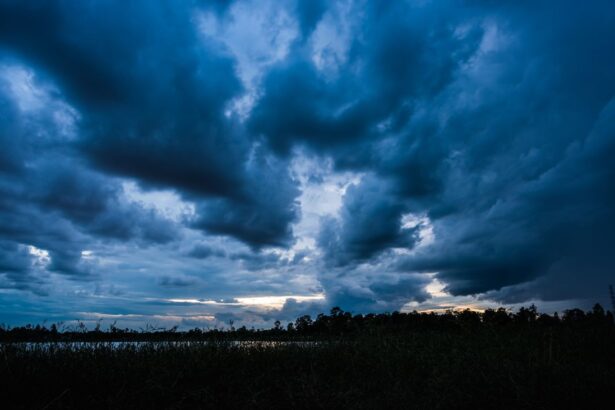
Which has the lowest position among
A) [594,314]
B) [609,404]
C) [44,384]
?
[609,404]

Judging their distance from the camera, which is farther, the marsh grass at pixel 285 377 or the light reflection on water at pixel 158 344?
the light reflection on water at pixel 158 344

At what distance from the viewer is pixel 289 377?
28.9 feet

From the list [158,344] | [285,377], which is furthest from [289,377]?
[158,344]

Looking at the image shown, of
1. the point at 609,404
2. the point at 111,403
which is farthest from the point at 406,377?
the point at 111,403

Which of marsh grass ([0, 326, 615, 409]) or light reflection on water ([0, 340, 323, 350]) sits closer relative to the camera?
marsh grass ([0, 326, 615, 409])

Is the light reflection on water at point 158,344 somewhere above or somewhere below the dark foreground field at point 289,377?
above

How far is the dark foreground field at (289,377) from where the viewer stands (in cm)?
745

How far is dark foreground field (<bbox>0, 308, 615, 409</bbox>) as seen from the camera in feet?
24.4

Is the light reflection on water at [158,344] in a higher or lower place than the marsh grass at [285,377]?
higher

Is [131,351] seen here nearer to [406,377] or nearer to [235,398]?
[235,398]

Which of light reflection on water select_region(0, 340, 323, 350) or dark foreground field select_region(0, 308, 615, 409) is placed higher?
light reflection on water select_region(0, 340, 323, 350)

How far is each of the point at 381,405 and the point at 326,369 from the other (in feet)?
10.9

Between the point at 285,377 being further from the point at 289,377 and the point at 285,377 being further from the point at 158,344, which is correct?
the point at 158,344

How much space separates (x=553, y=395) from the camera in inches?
315
